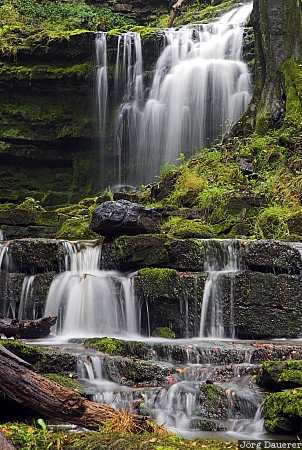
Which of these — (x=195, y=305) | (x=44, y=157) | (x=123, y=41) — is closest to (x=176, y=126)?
(x=123, y=41)

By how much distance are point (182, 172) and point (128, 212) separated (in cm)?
515

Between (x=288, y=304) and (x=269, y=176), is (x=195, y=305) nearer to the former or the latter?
(x=288, y=304)

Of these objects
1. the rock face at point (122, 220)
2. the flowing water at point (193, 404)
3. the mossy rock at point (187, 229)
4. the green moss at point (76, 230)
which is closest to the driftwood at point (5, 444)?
the flowing water at point (193, 404)

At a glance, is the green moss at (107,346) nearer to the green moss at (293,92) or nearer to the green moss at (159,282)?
the green moss at (159,282)

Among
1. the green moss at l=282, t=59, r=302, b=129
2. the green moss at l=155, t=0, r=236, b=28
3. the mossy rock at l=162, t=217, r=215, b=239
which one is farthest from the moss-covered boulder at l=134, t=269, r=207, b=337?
the green moss at l=155, t=0, r=236, b=28

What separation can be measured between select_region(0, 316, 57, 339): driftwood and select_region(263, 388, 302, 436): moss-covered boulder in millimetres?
4483

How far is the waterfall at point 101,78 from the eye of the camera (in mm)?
21969

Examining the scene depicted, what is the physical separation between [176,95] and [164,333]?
484 inches

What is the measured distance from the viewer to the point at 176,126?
2061 centimetres

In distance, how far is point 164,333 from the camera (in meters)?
10.2

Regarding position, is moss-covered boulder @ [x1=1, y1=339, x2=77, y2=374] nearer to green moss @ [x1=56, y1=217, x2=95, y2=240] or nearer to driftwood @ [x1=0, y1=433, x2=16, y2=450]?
driftwood @ [x1=0, y1=433, x2=16, y2=450]

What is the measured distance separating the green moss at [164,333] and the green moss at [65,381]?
10.7 ft

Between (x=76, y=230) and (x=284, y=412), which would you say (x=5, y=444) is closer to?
(x=284, y=412)

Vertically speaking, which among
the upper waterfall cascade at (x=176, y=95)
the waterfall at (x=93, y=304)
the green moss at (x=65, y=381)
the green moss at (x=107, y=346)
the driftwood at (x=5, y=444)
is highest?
the upper waterfall cascade at (x=176, y=95)
